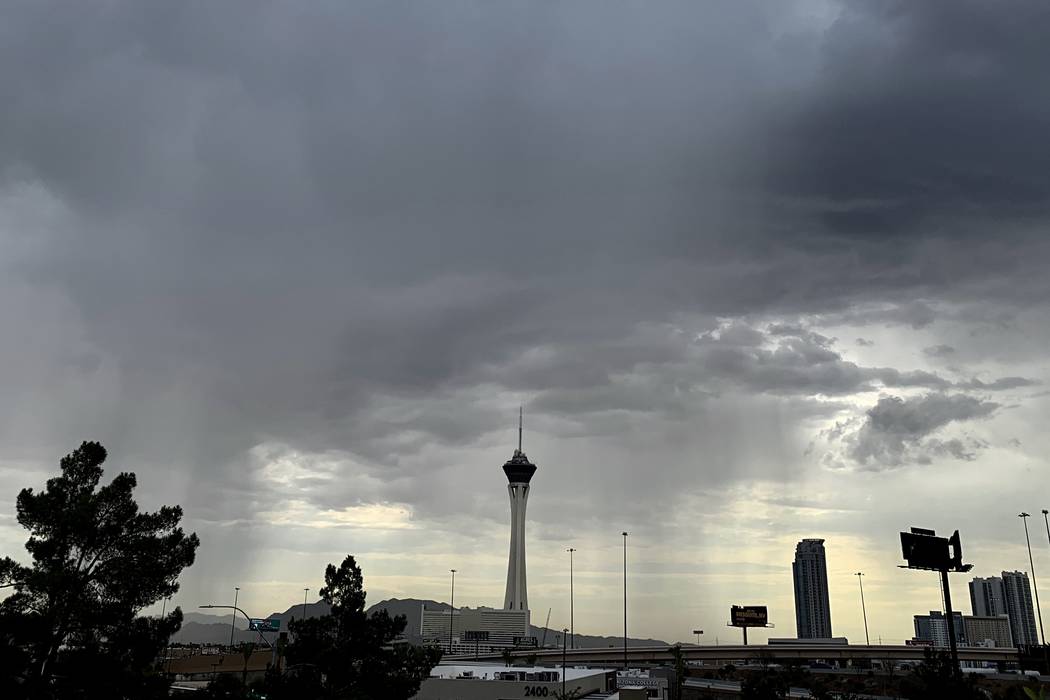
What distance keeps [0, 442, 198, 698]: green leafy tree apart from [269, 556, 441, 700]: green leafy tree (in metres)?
13.9

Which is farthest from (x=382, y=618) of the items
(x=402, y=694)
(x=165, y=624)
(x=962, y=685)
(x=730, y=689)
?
(x=730, y=689)

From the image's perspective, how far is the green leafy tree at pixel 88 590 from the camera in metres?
42.0

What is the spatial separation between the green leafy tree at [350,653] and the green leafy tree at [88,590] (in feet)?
45.6

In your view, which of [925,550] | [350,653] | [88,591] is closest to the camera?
[88,591]

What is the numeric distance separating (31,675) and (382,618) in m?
25.3

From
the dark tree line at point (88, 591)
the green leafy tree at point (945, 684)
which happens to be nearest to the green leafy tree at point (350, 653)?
the dark tree line at point (88, 591)

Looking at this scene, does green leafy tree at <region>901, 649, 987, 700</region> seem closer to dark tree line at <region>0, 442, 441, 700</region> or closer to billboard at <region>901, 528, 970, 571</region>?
billboard at <region>901, 528, 970, 571</region>

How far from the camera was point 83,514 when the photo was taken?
147 ft

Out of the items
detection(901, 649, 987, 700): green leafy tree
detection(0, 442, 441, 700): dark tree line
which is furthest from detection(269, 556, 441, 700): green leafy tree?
detection(901, 649, 987, 700): green leafy tree

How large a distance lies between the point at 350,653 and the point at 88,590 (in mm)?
20810

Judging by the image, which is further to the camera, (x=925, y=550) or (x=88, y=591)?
(x=925, y=550)

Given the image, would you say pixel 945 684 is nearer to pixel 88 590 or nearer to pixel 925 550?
pixel 925 550

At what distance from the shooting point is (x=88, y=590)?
44.4 m

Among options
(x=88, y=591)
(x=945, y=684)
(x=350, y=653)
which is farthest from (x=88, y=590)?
(x=945, y=684)
